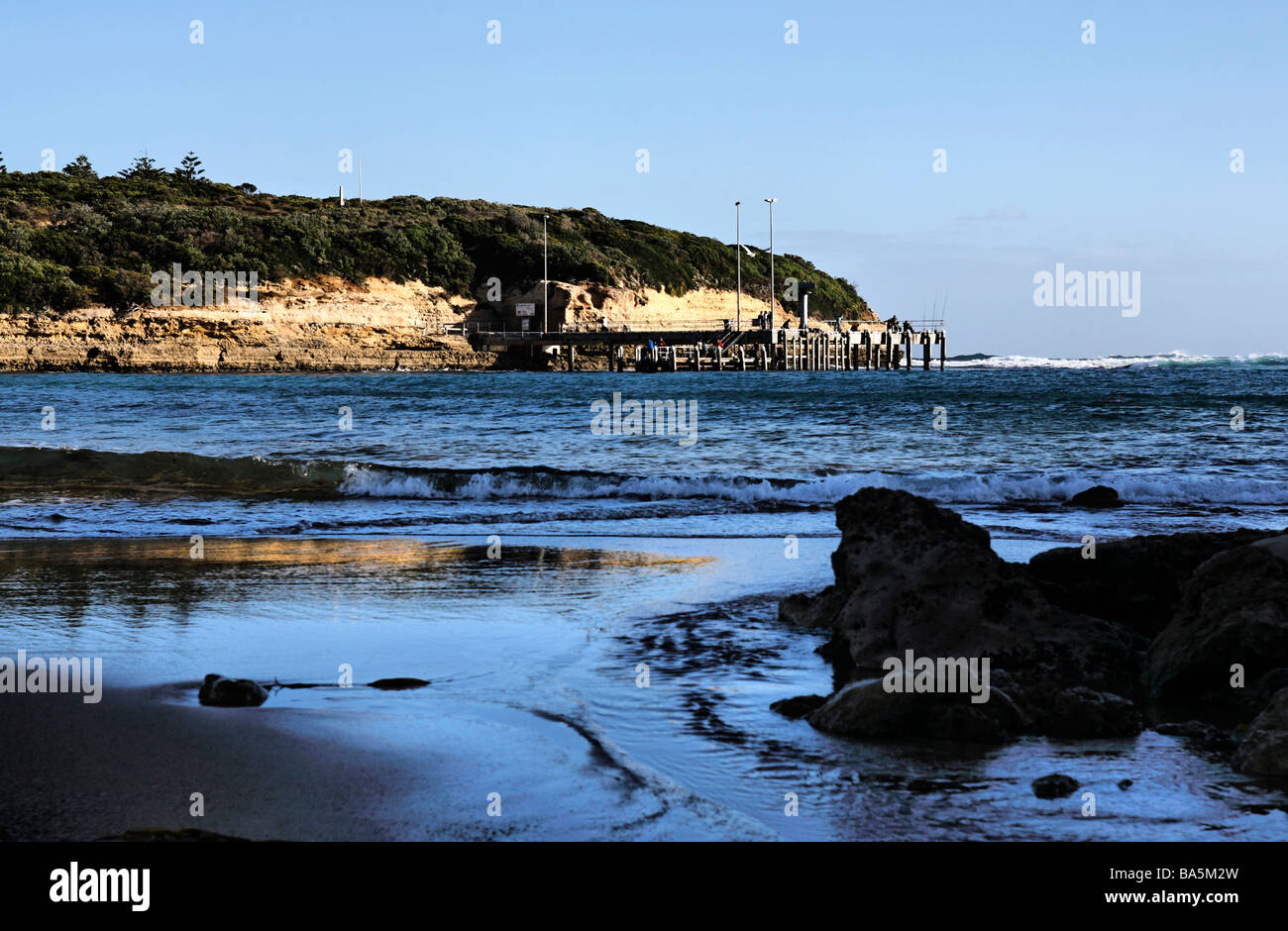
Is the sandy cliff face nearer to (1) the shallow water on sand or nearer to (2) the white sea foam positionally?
(2) the white sea foam

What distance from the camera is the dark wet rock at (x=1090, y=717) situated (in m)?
4.60

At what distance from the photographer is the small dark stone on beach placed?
14.2 m

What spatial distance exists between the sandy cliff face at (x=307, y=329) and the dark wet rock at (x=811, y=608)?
6173cm

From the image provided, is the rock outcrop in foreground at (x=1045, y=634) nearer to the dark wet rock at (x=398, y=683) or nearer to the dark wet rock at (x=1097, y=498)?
the dark wet rock at (x=398, y=683)

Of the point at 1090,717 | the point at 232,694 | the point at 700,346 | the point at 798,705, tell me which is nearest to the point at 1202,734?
the point at 1090,717

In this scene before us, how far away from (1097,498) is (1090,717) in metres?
10.4

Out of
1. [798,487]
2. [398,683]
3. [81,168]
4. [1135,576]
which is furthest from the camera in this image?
[81,168]

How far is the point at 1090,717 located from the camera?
4.62 meters

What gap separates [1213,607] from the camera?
17.2ft

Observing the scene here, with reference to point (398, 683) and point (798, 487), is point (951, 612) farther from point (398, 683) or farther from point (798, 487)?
point (798, 487)

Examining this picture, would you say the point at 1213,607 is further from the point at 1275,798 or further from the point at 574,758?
the point at 574,758

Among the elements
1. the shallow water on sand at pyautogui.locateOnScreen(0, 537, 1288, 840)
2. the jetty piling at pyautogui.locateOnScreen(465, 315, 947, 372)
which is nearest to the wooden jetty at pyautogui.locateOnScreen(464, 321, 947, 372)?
the jetty piling at pyautogui.locateOnScreen(465, 315, 947, 372)
